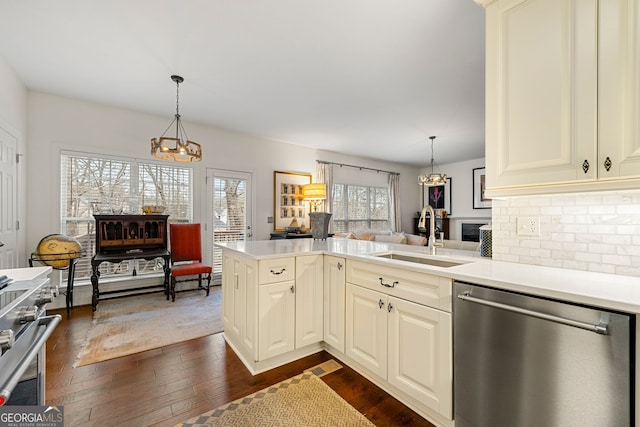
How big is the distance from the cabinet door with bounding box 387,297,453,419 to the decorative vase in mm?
1327

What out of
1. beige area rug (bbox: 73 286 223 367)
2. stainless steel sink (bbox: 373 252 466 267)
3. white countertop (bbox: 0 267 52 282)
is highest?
white countertop (bbox: 0 267 52 282)

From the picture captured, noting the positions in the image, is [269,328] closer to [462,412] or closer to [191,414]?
[191,414]

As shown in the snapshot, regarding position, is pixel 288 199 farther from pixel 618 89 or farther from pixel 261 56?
pixel 618 89

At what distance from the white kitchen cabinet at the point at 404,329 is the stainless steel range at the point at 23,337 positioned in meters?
1.59

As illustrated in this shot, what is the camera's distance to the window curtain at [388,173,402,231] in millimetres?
7449

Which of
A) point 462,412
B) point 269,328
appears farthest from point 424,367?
point 269,328

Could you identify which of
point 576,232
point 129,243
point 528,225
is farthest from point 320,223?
point 129,243

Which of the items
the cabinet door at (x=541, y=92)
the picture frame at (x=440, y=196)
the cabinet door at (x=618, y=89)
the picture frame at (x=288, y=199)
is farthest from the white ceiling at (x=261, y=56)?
the picture frame at (x=440, y=196)

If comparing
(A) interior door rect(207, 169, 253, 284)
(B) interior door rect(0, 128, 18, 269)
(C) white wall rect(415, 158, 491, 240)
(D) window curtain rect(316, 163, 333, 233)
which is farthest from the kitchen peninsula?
(C) white wall rect(415, 158, 491, 240)

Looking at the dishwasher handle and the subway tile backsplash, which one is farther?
the subway tile backsplash

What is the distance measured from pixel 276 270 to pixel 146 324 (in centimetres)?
197

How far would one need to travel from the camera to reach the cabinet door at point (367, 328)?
180 cm

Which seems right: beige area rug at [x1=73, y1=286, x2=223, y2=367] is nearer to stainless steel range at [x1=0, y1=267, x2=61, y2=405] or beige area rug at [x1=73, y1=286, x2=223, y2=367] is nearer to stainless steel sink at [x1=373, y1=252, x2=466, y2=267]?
stainless steel range at [x1=0, y1=267, x2=61, y2=405]

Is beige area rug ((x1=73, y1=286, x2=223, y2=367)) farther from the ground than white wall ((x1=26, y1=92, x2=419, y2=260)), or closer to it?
closer to it
